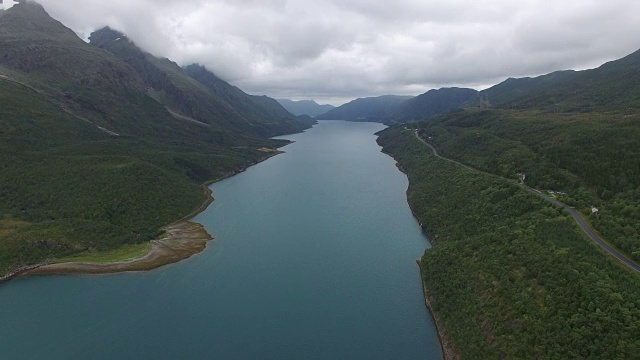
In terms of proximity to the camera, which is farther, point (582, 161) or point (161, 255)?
point (582, 161)

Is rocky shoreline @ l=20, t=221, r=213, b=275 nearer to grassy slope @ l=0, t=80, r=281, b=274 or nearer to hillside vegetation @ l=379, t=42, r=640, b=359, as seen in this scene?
grassy slope @ l=0, t=80, r=281, b=274

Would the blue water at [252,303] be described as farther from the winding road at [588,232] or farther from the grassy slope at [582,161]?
the grassy slope at [582,161]

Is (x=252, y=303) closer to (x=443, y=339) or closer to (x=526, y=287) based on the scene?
(x=443, y=339)

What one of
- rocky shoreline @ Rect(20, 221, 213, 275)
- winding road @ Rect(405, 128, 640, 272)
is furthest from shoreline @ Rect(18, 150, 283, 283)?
winding road @ Rect(405, 128, 640, 272)

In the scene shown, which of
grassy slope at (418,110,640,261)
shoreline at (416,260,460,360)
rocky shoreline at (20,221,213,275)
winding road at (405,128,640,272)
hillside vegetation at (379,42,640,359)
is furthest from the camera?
rocky shoreline at (20,221,213,275)

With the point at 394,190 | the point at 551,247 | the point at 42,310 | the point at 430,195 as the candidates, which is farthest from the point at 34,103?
the point at 551,247

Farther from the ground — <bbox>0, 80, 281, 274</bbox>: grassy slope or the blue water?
<bbox>0, 80, 281, 274</bbox>: grassy slope

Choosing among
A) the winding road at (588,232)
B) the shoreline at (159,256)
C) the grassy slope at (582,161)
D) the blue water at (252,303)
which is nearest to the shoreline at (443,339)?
the blue water at (252,303)

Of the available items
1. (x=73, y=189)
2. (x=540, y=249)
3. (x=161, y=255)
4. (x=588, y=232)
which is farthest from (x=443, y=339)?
(x=73, y=189)
